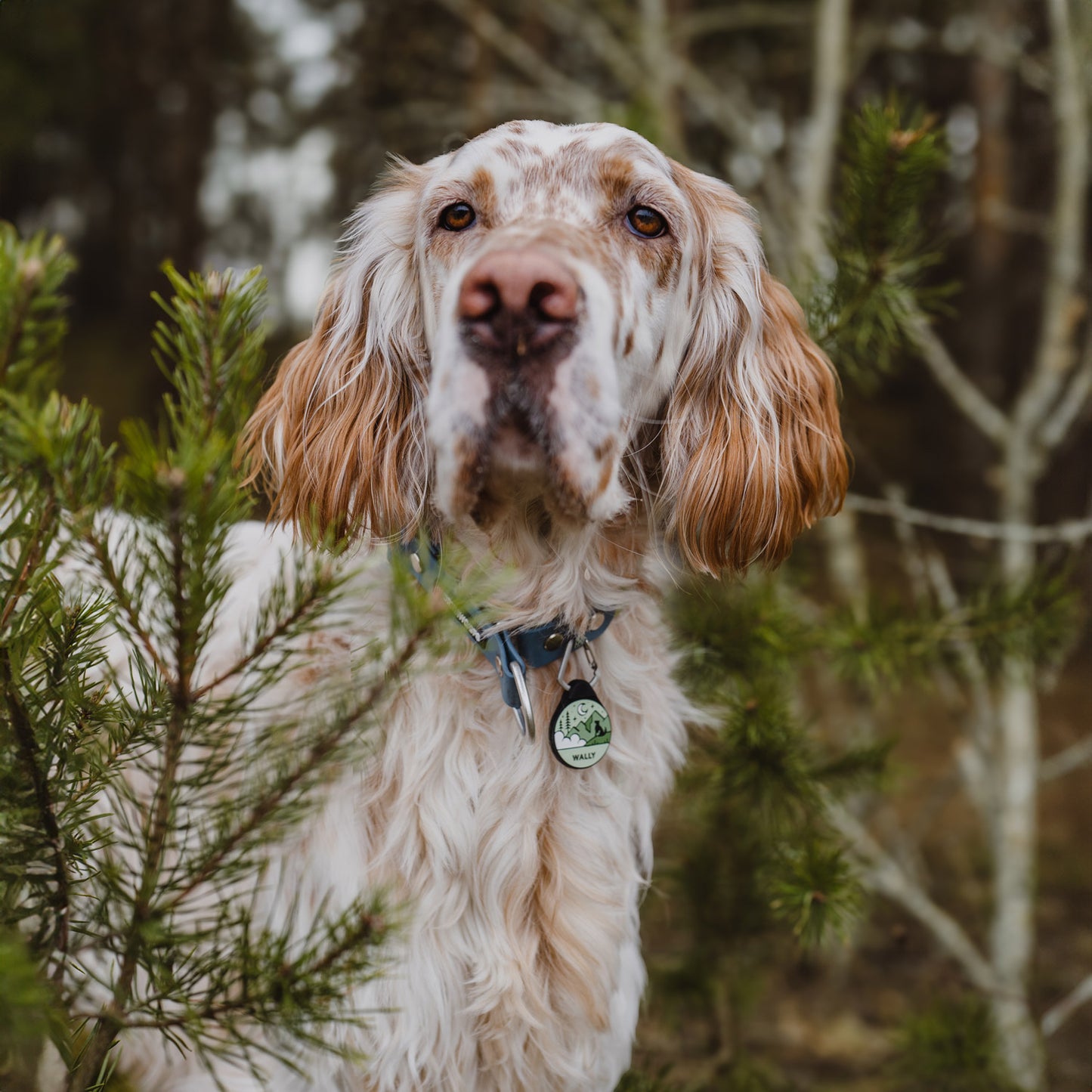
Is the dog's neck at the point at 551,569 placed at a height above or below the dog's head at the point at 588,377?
below

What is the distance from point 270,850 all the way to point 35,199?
648 inches

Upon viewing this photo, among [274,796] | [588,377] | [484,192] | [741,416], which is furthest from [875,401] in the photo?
[274,796]

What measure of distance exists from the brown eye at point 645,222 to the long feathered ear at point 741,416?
17 centimetres

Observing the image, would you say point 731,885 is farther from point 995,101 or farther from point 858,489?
point 995,101

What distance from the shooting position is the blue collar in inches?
65.1

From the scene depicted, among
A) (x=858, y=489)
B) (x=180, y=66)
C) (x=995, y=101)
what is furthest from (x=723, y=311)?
(x=180, y=66)

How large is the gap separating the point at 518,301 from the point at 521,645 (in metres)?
0.66

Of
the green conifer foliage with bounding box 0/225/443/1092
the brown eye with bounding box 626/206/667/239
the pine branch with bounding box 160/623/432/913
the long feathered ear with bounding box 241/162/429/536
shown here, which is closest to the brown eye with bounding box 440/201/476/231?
the long feathered ear with bounding box 241/162/429/536

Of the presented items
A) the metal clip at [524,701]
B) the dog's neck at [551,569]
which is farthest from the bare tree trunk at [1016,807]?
the metal clip at [524,701]

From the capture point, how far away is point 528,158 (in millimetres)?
1924

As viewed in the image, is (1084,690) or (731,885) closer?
(731,885)

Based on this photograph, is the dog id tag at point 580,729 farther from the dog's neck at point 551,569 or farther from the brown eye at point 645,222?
the brown eye at point 645,222

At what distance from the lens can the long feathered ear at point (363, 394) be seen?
6.34ft

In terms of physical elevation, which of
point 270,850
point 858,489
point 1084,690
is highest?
point 270,850
